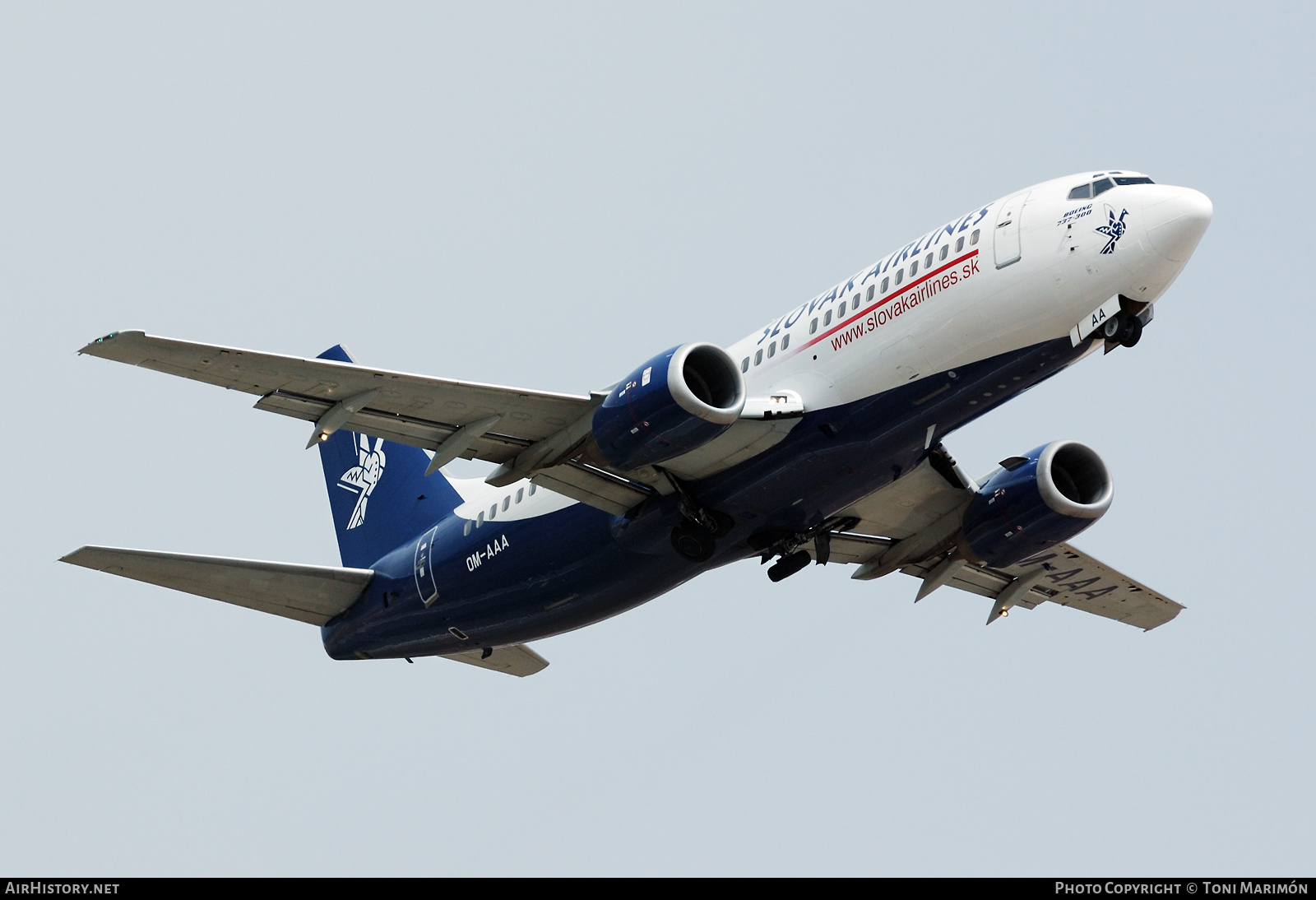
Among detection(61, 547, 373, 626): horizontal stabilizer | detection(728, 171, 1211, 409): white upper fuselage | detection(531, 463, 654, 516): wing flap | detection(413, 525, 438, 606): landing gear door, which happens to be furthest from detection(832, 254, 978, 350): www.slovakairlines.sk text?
detection(61, 547, 373, 626): horizontal stabilizer

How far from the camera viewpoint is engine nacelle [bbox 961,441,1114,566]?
30.1 m

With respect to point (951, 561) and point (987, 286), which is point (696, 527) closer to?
point (987, 286)

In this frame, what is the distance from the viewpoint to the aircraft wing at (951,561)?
31547 millimetres

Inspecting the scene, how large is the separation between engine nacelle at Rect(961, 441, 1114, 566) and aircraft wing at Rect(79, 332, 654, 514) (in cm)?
720

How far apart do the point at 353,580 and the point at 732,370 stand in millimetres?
10793

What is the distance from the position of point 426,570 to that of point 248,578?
347 centimetres

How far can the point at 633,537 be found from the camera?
28422 mm

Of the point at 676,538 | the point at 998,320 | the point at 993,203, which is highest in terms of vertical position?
the point at 993,203

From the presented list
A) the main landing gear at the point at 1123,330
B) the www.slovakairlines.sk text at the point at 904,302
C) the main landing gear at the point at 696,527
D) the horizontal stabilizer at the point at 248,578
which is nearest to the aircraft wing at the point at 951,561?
the main landing gear at the point at 696,527

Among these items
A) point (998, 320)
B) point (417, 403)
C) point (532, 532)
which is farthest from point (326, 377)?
point (998, 320)

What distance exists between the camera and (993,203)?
26.2m

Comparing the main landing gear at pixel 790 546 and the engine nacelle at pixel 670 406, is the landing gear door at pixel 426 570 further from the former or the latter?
the engine nacelle at pixel 670 406

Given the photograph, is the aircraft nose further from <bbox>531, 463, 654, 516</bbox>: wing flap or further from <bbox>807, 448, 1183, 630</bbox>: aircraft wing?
<bbox>531, 463, 654, 516</bbox>: wing flap
